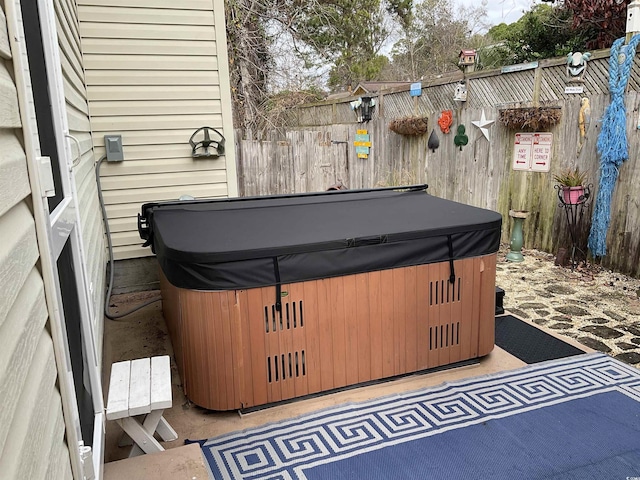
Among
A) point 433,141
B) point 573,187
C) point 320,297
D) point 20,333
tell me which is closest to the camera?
point 20,333

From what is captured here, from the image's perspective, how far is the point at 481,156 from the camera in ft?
20.7

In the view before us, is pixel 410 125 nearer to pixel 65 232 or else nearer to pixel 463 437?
pixel 463 437

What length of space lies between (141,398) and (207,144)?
2.92m

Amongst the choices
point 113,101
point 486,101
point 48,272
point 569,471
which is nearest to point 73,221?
point 48,272

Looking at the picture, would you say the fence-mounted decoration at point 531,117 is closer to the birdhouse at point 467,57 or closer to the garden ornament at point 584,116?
the garden ornament at point 584,116

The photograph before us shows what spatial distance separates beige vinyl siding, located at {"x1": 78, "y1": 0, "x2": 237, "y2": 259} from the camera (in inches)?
162

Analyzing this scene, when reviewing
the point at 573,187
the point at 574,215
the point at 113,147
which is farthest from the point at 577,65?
the point at 113,147

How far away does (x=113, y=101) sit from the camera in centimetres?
419

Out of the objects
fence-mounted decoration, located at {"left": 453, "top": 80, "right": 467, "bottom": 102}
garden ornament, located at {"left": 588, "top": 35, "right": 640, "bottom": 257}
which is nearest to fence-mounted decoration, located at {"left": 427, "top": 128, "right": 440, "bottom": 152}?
fence-mounted decoration, located at {"left": 453, "top": 80, "right": 467, "bottom": 102}

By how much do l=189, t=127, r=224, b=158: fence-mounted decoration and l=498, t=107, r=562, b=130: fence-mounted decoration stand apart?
322 centimetres

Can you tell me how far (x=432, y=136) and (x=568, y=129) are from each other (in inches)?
85.9

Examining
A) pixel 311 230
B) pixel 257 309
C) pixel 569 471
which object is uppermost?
pixel 311 230

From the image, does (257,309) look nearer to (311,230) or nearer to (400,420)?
(311,230)

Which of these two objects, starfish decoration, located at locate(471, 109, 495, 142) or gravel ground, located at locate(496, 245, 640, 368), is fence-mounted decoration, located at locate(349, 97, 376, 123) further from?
gravel ground, located at locate(496, 245, 640, 368)
